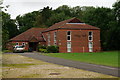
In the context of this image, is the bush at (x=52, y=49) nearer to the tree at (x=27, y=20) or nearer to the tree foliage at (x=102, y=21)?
→ the tree foliage at (x=102, y=21)

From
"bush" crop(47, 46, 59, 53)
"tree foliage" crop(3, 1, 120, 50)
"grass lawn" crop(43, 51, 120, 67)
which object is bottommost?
"grass lawn" crop(43, 51, 120, 67)

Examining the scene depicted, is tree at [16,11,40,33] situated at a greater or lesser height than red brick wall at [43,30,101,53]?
greater

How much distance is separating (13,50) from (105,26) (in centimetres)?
2685

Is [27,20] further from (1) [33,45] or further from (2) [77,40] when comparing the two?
(2) [77,40]

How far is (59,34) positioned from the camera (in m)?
50.6

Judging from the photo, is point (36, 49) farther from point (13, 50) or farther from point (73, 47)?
point (73, 47)

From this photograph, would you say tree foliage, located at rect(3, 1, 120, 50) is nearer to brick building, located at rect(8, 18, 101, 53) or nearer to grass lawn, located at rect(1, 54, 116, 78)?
brick building, located at rect(8, 18, 101, 53)

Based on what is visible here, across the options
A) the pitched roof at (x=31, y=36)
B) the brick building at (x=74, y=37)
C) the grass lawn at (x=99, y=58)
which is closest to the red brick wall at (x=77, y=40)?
the brick building at (x=74, y=37)

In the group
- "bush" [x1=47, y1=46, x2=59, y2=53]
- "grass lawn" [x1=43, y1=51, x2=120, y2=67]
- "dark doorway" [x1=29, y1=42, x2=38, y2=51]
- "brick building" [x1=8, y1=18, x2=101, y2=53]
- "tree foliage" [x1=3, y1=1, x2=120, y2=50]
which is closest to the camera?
"grass lawn" [x1=43, y1=51, x2=120, y2=67]

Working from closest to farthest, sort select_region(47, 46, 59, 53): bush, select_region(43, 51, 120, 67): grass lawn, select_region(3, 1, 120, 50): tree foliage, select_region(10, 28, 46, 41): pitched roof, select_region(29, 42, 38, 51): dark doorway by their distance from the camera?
select_region(43, 51, 120, 67): grass lawn → select_region(47, 46, 59, 53): bush → select_region(3, 1, 120, 50): tree foliage → select_region(10, 28, 46, 41): pitched roof → select_region(29, 42, 38, 51): dark doorway

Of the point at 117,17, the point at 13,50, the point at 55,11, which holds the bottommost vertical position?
the point at 13,50

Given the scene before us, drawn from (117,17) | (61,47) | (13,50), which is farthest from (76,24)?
(13,50)

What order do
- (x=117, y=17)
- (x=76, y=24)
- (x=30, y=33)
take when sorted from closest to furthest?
(x=76, y=24), (x=117, y=17), (x=30, y=33)

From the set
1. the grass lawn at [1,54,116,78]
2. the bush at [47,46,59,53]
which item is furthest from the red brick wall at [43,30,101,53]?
the grass lawn at [1,54,116,78]
